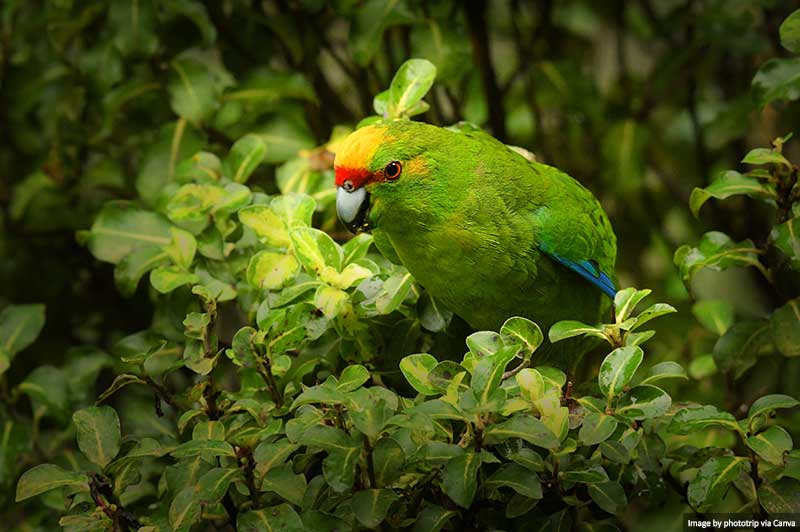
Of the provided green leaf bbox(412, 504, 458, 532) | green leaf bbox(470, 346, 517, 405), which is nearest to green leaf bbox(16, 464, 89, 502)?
green leaf bbox(412, 504, 458, 532)

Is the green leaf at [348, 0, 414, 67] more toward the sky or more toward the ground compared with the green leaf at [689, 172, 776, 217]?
more toward the sky

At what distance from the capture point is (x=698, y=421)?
49.7 inches

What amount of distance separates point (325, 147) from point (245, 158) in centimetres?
18

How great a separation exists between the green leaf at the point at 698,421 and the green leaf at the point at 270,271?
0.64 m

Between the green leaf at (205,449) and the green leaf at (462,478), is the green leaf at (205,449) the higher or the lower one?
the lower one

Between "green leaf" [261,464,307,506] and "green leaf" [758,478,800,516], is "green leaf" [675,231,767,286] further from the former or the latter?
"green leaf" [261,464,307,506]

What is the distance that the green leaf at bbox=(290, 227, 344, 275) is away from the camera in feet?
4.63

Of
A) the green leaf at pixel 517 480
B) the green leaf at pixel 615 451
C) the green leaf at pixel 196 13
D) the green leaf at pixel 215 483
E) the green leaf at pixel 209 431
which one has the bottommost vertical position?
the green leaf at pixel 209 431

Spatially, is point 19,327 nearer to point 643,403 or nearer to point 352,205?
point 352,205

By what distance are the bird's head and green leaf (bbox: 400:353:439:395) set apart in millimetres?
295

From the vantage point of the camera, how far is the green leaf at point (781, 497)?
4.18 ft

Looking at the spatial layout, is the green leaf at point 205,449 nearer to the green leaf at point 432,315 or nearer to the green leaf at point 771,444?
the green leaf at point 432,315

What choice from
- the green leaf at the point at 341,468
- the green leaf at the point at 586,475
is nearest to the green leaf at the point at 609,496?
the green leaf at the point at 586,475

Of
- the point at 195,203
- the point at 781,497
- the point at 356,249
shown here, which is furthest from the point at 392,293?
the point at 781,497
